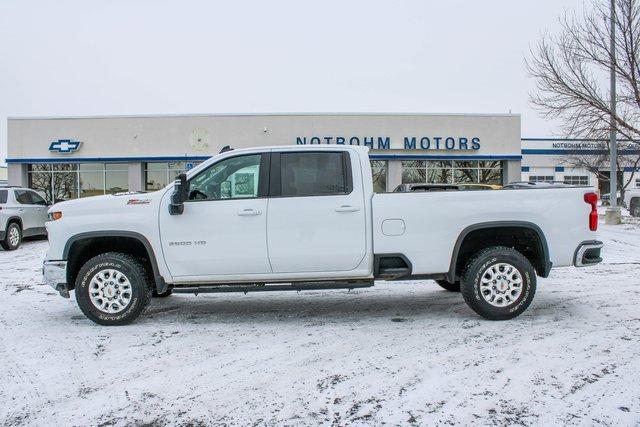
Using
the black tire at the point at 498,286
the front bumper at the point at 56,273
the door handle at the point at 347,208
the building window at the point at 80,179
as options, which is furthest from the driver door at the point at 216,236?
the building window at the point at 80,179

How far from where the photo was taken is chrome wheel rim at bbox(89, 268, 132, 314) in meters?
5.52

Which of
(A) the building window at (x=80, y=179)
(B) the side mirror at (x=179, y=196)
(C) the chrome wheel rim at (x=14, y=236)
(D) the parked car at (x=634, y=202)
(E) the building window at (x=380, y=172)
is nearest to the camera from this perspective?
(B) the side mirror at (x=179, y=196)

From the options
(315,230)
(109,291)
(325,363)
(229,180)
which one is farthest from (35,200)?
(325,363)

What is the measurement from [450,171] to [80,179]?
18.8 m

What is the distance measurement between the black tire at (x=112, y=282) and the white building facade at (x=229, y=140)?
2000 cm

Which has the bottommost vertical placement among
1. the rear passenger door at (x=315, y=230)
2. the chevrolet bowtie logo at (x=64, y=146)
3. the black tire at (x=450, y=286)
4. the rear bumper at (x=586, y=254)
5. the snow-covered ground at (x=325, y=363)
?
the snow-covered ground at (x=325, y=363)

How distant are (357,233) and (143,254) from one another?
2.47m

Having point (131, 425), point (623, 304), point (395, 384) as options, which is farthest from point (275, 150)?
point (623, 304)

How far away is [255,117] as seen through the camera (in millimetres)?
25547

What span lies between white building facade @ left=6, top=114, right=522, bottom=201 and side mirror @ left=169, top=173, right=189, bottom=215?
19.9 meters

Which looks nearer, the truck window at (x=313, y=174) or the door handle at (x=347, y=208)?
the door handle at (x=347, y=208)

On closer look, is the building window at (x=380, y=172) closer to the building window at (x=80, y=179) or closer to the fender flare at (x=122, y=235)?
the building window at (x=80, y=179)

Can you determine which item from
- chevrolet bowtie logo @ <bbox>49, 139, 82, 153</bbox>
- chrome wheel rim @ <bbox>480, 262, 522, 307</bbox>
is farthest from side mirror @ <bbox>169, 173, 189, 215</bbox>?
chevrolet bowtie logo @ <bbox>49, 139, 82, 153</bbox>

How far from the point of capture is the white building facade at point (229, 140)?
2548 cm
